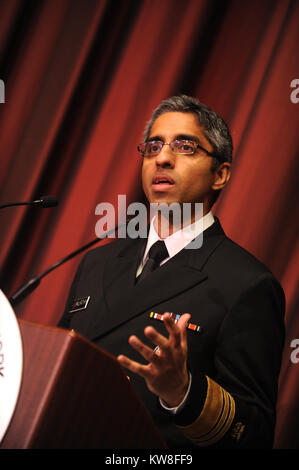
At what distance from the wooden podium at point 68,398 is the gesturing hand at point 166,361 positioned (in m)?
0.04

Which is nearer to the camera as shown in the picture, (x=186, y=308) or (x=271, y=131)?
(x=186, y=308)

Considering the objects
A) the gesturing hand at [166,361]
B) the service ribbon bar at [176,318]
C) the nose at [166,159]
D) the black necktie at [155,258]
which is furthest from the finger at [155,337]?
the nose at [166,159]

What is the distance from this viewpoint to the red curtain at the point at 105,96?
5.06 ft

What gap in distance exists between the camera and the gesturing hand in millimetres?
614

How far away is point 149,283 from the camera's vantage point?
1.03 metres

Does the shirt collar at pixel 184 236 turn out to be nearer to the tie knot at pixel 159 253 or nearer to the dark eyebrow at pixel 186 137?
the tie knot at pixel 159 253

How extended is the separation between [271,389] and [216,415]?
207 millimetres

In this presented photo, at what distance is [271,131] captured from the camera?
1.52 metres

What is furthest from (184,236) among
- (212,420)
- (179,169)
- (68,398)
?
(68,398)

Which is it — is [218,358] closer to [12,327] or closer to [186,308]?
[186,308]

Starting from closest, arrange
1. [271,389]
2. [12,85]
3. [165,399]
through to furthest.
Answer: [165,399], [271,389], [12,85]

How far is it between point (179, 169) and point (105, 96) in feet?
2.34

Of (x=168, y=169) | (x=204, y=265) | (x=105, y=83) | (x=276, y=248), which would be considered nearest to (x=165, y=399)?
(x=204, y=265)

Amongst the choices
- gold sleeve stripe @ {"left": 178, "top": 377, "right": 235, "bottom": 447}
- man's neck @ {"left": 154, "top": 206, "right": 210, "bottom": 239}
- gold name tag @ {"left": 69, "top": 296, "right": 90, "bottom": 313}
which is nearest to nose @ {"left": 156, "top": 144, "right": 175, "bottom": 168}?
man's neck @ {"left": 154, "top": 206, "right": 210, "bottom": 239}
